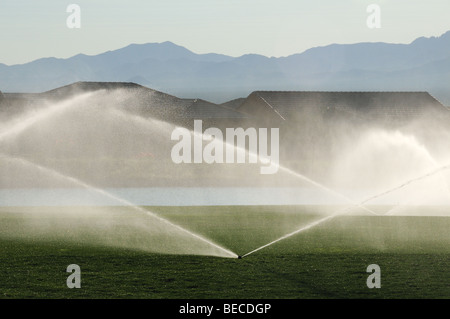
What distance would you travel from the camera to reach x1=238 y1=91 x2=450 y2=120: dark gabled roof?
74.1 m

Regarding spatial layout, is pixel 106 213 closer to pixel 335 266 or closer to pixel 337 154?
pixel 335 266

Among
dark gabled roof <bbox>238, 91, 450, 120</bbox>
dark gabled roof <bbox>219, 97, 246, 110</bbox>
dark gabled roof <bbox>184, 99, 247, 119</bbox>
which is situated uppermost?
dark gabled roof <bbox>219, 97, 246, 110</bbox>

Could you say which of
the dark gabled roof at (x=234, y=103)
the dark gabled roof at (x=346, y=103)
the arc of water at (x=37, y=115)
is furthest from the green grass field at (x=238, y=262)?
the dark gabled roof at (x=234, y=103)

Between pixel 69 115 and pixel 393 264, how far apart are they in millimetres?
54644

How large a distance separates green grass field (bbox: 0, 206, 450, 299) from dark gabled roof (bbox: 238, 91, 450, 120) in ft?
161

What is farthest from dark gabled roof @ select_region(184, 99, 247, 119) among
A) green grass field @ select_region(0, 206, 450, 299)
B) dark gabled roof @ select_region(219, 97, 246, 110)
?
green grass field @ select_region(0, 206, 450, 299)

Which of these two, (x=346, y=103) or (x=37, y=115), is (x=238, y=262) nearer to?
(x=37, y=115)

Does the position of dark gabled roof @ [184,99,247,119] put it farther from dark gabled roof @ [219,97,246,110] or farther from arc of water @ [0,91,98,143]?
dark gabled roof @ [219,97,246,110]

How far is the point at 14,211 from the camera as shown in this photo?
2995 centimetres

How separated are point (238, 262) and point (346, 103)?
2452 inches

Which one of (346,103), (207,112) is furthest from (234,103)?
(207,112)

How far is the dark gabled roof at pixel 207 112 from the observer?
65875mm

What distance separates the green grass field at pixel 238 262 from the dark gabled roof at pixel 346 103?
49176 millimetres
